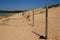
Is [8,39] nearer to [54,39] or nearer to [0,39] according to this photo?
[0,39]

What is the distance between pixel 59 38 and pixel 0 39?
3289 millimetres

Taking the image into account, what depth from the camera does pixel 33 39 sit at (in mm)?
8930

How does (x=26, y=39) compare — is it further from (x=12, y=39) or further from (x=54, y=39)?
(x=54, y=39)

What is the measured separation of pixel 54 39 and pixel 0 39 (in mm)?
2982

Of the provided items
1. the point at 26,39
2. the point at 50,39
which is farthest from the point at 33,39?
the point at 50,39

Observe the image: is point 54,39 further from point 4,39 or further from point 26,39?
point 4,39

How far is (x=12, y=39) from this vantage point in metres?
8.88

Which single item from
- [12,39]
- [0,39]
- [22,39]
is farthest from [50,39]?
[0,39]

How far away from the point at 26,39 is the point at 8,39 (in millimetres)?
995

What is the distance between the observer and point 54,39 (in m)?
8.98

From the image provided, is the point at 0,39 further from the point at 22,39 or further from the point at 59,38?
the point at 59,38

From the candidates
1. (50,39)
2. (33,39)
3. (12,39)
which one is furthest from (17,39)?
(50,39)

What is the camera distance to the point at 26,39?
8906mm

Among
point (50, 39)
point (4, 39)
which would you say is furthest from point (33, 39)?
point (4, 39)
